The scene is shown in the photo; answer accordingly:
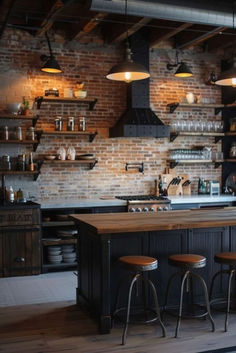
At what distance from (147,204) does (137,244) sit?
263 centimetres

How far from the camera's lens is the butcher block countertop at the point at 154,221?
4109 millimetres

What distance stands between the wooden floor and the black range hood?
3458mm

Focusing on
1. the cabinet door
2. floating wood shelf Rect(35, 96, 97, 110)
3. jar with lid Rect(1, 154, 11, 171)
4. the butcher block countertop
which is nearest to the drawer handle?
the cabinet door

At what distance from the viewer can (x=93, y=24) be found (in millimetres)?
6770

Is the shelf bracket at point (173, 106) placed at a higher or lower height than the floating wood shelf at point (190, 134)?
higher

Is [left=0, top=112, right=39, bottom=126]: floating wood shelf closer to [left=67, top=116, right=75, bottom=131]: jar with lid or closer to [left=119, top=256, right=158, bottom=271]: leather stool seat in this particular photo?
[left=67, top=116, right=75, bottom=131]: jar with lid

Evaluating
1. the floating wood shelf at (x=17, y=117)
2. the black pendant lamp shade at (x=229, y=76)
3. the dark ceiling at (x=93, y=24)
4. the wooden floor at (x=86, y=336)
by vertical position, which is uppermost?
the dark ceiling at (x=93, y=24)

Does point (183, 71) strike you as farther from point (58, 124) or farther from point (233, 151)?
point (58, 124)

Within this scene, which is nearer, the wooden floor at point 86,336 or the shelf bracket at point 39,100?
the wooden floor at point 86,336

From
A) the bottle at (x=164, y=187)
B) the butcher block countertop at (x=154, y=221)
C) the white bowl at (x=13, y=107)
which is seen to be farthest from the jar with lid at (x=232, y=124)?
the white bowl at (x=13, y=107)

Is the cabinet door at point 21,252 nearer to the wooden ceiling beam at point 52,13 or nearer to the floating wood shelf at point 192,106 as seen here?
the wooden ceiling beam at point 52,13

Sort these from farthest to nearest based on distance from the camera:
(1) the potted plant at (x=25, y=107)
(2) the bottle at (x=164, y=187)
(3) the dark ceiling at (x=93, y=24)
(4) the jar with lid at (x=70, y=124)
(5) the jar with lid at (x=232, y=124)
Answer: (5) the jar with lid at (x=232, y=124) < (2) the bottle at (x=164, y=187) < (4) the jar with lid at (x=70, y=124) < (1) the potted plant at (x=25, y=107) < (3) the dark ceiling at (x=93, y=24)

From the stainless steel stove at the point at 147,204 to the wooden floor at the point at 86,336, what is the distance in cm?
247

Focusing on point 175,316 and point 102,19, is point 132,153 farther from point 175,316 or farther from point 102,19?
point 175,316
